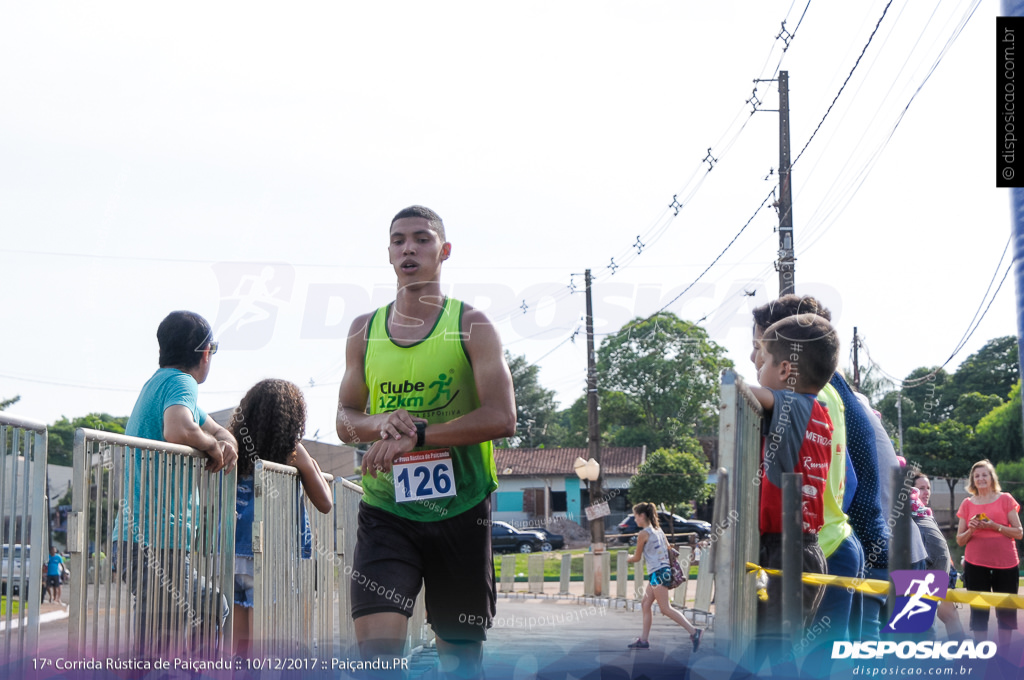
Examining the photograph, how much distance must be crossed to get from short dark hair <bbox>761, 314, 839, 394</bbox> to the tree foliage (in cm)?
4766

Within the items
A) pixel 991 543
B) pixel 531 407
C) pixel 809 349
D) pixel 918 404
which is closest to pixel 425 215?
pixel 809 349

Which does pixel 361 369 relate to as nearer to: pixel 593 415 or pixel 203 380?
pixel 203 380

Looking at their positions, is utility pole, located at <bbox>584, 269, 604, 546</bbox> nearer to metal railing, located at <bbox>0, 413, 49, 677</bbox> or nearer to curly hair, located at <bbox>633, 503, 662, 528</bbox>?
curly hair, located at <bbox>633, 503, 662, 528</bbox>

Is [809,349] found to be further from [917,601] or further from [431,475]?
[431,475]

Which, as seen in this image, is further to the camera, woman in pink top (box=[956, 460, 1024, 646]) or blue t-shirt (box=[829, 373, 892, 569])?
woman in pink top (box=[956, 460, 1024, 646])

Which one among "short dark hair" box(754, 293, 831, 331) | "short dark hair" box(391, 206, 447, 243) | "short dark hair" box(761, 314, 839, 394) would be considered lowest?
"short dark hair" box(761, 314, 839, 394)

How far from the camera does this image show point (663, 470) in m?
52.4

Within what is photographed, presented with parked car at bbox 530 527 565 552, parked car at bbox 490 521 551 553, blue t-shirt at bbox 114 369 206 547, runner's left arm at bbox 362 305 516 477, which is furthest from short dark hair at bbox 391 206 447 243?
parked car at bbox 530 527 565 552

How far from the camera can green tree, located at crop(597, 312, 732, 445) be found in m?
75.2

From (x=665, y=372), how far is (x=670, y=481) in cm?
2517

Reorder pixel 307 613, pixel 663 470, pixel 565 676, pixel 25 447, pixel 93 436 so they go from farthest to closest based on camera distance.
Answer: pixel 663 470, pixel 565 676, pixel 307 613, pixel 93 436, pixel 25 447

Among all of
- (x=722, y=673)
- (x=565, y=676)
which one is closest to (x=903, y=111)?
(x=565, y=676)

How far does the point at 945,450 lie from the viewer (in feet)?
166

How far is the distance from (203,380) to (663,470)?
48794mm
